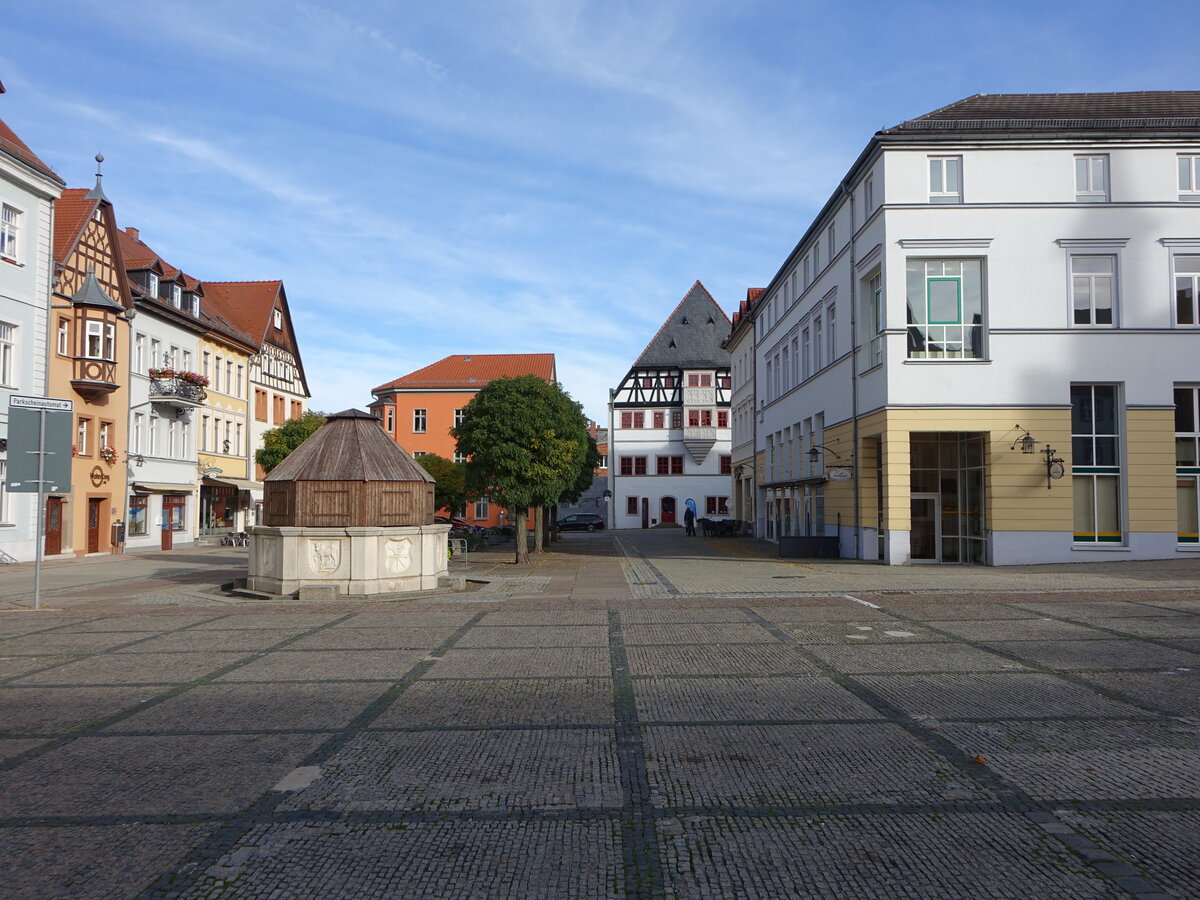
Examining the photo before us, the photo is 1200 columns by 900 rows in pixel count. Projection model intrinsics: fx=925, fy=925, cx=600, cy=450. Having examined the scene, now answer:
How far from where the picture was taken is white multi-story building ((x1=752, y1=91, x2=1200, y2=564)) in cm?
2444

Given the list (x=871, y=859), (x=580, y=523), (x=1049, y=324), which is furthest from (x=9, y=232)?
(x=580, y=523)

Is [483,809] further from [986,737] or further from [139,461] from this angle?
[139,461]

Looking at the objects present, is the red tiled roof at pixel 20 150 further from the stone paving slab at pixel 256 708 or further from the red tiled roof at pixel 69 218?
the stone paving slab at pixel 256 708

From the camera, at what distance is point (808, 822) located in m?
5.07

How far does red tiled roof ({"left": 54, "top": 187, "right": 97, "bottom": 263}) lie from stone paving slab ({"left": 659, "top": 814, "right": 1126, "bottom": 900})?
34481 millimetres

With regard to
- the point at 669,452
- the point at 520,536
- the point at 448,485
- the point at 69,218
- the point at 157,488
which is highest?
the point at 69,218

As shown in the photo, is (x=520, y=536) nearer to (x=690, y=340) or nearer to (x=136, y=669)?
(x=136, y=669)

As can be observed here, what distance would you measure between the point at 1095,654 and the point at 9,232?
3234cm

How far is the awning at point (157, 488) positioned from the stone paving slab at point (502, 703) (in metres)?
32.5

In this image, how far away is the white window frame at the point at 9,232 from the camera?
2912 cm

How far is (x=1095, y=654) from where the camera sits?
1060cm

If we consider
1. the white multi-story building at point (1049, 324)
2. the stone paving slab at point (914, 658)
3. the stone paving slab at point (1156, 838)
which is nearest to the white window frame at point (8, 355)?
the white multi-story building at point (1049, 324)

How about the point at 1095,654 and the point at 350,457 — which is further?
the point at 350,457

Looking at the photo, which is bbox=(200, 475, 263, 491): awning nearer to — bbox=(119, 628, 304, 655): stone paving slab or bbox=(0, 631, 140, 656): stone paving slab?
bbox=(0, 631, 140, 656): stone paving slab
